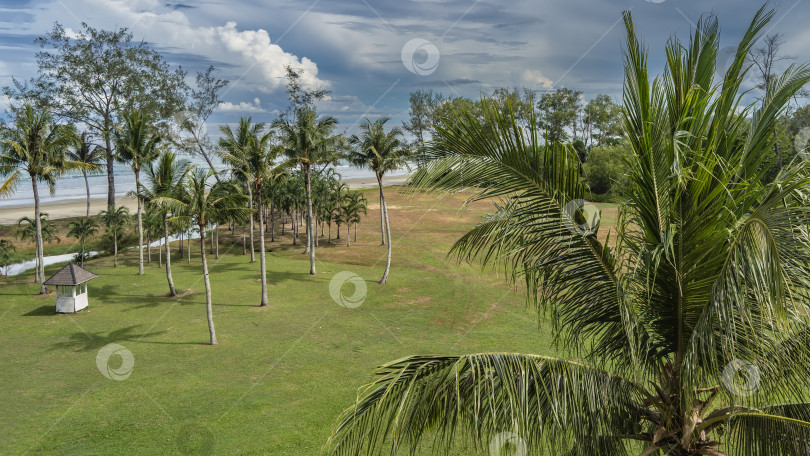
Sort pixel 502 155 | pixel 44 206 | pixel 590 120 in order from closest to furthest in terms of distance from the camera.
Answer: pixel 502 155 < pixel 44 206 < pixel 590 120

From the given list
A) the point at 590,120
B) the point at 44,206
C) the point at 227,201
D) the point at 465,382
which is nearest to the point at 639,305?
the point at 465,382

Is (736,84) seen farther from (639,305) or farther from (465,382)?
(465,382)

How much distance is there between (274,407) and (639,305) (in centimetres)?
1180

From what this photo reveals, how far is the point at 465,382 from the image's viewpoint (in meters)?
4.59

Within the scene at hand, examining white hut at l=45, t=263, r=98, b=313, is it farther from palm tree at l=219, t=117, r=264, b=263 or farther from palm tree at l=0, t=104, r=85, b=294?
palm tree at l=219, t=117, r=264, b=263

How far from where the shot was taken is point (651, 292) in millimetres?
4527

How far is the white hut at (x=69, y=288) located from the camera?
22.5 meters

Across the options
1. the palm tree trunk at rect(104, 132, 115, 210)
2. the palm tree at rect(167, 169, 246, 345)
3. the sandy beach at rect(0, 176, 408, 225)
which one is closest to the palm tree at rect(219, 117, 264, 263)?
the palm tree at rect(167, 169, 246, 345)

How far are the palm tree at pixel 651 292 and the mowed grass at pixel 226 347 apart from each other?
3537 mm

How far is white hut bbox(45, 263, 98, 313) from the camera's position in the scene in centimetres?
2247

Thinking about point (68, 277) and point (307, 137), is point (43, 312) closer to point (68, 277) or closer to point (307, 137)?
point (68, 277)

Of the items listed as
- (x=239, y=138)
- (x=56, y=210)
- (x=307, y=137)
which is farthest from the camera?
(x=56, y=210)

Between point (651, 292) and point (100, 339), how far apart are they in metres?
21.3

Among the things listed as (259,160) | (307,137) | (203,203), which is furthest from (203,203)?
(307,137)
